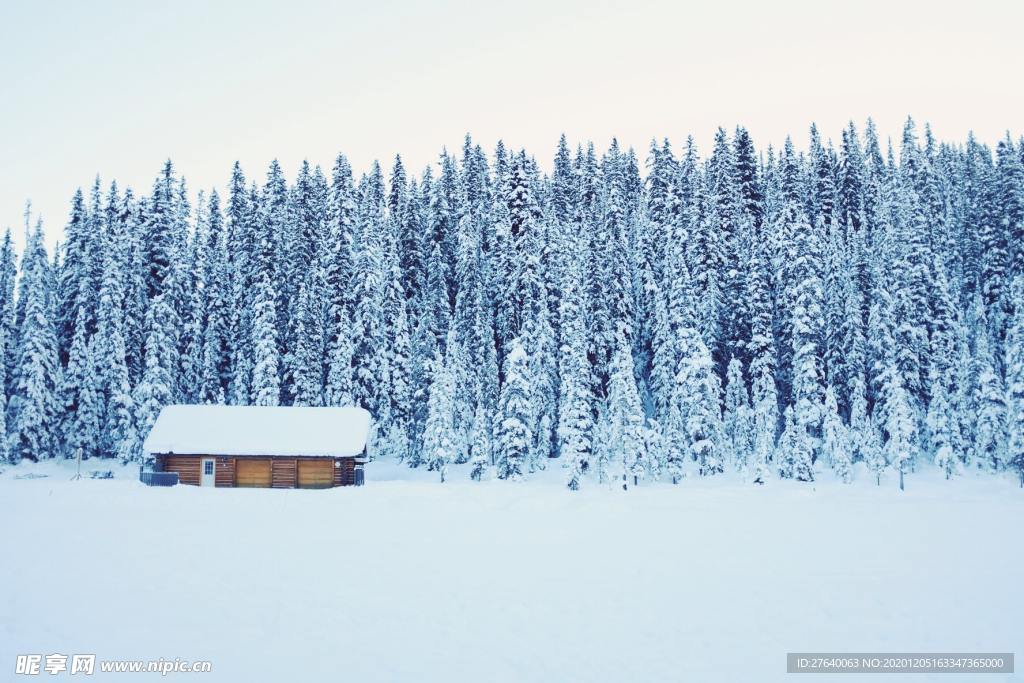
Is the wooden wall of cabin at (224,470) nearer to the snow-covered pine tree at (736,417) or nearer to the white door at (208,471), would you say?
the white door at (208,471)

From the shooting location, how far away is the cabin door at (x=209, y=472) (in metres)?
37.4

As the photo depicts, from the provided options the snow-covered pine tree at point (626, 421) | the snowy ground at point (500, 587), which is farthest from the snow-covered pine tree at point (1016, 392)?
the snow-covered pine tree at point (626, 421)

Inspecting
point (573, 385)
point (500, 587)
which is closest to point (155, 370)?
point (573, 385)

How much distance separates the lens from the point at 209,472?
37594mm

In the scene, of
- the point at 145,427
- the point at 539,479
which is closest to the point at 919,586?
the point at 539,479

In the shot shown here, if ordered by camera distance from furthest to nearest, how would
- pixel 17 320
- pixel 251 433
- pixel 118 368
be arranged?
1. pixel 17 320
2. pixel 118 368
3. pixel 251 433

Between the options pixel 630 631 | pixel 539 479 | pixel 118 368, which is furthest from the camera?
pixel 118 368

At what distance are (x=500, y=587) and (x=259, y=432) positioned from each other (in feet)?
84.3

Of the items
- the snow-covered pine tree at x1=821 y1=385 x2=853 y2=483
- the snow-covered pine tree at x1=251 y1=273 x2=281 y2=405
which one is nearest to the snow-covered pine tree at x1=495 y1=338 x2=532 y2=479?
the snow-covered pine tree at x1=251 y1=273 x2=281 y2=405

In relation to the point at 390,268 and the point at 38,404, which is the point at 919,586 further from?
the point at 38,404

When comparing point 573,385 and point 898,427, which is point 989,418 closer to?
point 898,427

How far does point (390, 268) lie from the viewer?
52062 mm

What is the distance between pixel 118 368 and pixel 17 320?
17328 millimetres

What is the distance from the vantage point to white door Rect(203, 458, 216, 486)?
123ft
